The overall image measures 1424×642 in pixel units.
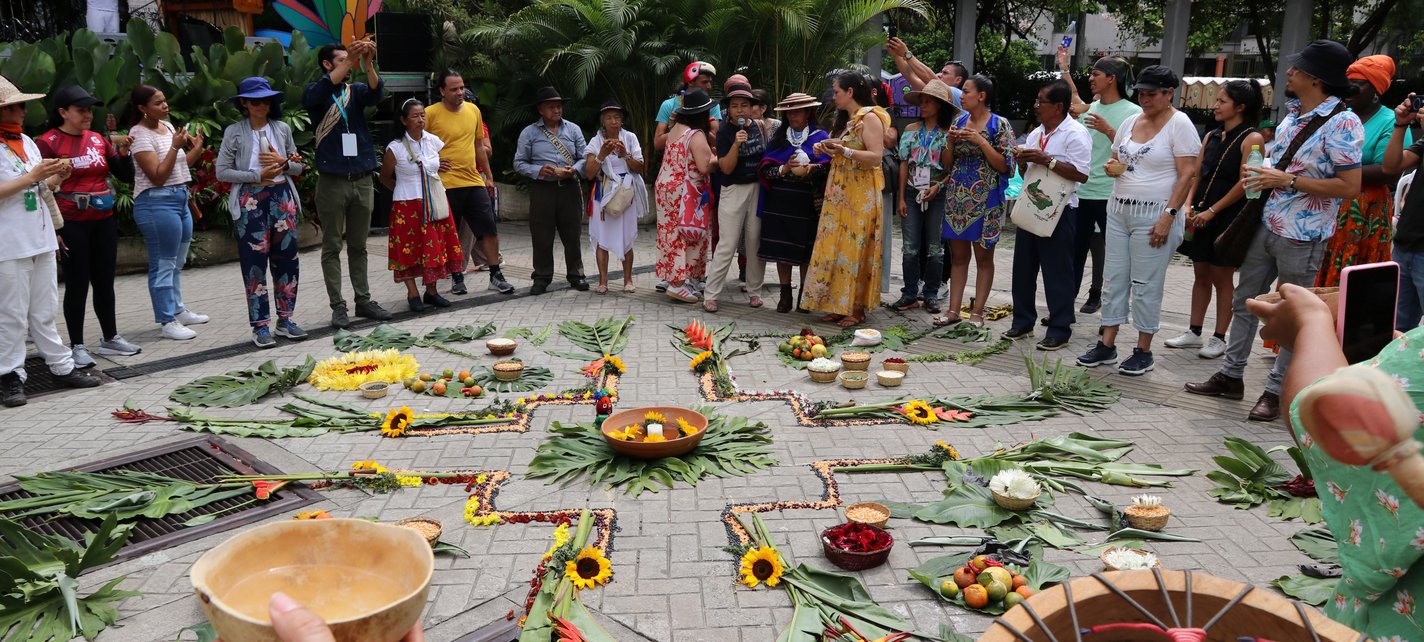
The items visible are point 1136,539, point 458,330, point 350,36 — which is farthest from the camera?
point 350,36

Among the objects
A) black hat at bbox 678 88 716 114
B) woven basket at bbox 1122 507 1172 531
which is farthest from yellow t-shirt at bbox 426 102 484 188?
woven basket at bbox 1122 507 1172 531

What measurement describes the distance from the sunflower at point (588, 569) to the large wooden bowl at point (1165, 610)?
7.75 feet

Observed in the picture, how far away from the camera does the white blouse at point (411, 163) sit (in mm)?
Answer: 8062

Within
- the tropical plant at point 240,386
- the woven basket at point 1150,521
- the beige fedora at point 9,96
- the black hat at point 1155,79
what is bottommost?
the tropical plant at point 240,386

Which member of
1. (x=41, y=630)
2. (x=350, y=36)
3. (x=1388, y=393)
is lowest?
(x=41, y=630)

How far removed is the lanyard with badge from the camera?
7602 mm

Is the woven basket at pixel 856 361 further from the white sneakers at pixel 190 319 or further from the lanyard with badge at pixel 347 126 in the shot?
the white sneakers at pixel 190 319

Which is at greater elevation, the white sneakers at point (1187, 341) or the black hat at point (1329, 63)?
the black hat at point (1329, 63)

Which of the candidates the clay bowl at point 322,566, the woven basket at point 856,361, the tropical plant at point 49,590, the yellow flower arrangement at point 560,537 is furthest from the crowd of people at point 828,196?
the clay bowl at point 322,566

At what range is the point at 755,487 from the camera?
15.6ft

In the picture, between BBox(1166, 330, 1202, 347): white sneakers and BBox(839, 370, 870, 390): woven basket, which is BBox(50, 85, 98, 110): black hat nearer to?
BBox(839, 370, 870, 390): woven basket

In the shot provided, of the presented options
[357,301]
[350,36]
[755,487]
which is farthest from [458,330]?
[350,36]

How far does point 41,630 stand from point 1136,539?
4.27m

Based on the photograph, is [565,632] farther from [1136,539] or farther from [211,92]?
[211,92]
